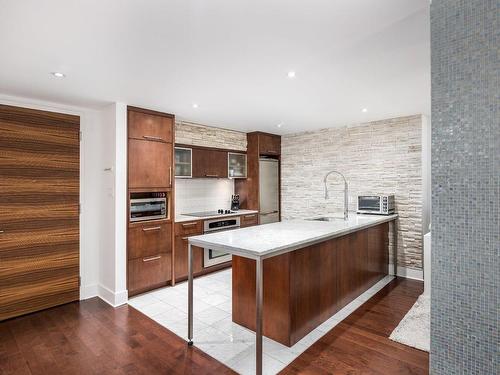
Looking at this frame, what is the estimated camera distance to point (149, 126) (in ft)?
12.3

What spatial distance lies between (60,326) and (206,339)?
155 centimetres

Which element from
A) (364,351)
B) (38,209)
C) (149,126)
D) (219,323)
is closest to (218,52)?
(149,126)

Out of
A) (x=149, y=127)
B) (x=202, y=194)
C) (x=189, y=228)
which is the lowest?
(x=189, y=228)

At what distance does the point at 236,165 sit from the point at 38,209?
3.02m

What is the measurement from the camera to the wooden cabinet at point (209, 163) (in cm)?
464

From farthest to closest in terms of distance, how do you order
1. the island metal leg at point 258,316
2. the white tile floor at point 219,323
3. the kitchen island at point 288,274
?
the white tile floor at point 219,323, the kitchen island at point 288,274, the island metal leg at point 258,316

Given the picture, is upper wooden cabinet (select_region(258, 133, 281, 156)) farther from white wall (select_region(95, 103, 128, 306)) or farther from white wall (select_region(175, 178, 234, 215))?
white wall (select_region(95, 103, 128, 306))

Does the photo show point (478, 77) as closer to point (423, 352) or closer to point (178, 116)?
point (423, 352)

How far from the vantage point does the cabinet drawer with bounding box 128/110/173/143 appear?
3596 mm

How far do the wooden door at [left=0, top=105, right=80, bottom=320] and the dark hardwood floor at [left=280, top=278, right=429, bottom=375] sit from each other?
287 centimetres

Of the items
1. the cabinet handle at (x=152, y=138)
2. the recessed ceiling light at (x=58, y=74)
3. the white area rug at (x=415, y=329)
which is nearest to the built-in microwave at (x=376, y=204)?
the white area rug at (x=415, y=329)

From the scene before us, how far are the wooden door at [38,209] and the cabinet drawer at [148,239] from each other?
692 mm

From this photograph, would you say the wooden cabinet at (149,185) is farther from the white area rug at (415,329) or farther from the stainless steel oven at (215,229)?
the white area rug at (415,329)

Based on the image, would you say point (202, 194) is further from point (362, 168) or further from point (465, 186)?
point (465, 186)
